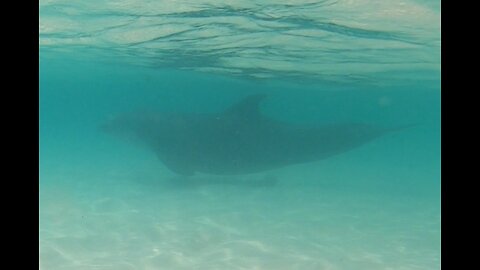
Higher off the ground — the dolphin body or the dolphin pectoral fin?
the dolphin body

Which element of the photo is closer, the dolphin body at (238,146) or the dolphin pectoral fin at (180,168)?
the dolphin pectoral fin at (180,168)

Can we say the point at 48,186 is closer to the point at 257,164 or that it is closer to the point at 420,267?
the point at 257,164

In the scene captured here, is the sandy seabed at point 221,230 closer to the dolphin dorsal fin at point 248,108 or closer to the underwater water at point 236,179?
the underwater water at point 236,179

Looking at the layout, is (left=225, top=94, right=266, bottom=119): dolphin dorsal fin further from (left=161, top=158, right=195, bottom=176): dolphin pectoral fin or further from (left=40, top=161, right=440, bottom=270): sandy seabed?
(left=161, top=158, right=195, bottom=176): dolphin pectoral fin

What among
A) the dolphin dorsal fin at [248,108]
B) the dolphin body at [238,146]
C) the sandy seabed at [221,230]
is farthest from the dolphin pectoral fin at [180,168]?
the dolphin dorsal fin at [248,108]

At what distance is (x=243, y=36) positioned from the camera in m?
17.6

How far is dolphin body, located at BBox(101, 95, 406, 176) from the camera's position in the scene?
687 inches

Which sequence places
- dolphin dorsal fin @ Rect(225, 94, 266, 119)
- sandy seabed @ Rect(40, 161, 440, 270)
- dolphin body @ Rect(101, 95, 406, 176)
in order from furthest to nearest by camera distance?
dolphin body @ Rect(101, 95, 406, 176) → dolphin dorsal fin @ Rect(225, 94, 266, 119) → sandy seabed @ Rect(40, 161, 440, 270)

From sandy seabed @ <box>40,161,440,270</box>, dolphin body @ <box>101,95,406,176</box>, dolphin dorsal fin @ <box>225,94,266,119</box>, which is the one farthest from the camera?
dolphin body @ <box>101,95,406,176</box>

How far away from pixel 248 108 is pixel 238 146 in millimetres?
2600

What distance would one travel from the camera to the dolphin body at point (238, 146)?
17.5m

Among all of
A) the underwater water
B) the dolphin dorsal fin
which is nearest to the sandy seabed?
the underwater water

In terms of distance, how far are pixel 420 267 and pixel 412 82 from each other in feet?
72.1

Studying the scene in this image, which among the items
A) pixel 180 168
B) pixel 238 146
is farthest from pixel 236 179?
pixel 180 168
